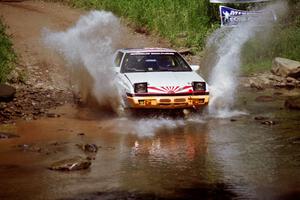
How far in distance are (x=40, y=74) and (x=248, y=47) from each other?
855 centimetres

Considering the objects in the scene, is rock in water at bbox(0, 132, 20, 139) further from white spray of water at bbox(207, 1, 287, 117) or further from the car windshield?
white spray of water at bbox(207, 1, 287, 117)

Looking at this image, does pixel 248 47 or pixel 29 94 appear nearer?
pixel 29 94

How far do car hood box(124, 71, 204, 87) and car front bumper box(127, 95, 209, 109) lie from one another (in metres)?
0.31

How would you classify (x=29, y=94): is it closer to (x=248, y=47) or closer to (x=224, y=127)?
(x=224, y=127)

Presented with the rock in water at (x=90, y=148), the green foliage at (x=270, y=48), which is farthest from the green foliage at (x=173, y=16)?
the rock in water at (x=90, y=148)

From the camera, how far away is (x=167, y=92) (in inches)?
Answer: 463

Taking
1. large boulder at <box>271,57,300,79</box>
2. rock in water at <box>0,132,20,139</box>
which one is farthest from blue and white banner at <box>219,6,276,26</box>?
rock in water at <box>0,132,20,139</box>

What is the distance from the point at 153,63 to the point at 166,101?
1580 mm

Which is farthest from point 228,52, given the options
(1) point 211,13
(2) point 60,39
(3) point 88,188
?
(3) point 88,188

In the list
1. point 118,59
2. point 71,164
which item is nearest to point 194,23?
point 118,59

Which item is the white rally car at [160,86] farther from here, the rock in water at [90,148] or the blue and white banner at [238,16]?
the blue and white banner at [238,16]

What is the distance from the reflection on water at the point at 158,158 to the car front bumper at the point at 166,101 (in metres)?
0.42

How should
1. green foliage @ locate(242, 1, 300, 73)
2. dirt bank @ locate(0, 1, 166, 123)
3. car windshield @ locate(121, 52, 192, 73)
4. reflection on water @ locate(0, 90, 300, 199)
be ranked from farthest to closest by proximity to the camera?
green foliage @ locate(242, 1, 300, 73)
dirt bank @ locate(0, 1, 166, 123)
car windshield @ locate(121, 52, 192, 73)
reflection on water @ locate(0, 90, 300, 199)

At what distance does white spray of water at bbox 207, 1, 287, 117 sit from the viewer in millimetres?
16672
